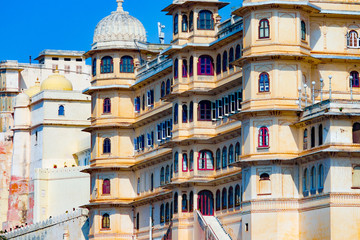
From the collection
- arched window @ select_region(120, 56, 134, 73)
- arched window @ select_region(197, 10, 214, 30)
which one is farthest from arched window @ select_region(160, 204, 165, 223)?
arched window @ select_region(197, 10, 214, 30)

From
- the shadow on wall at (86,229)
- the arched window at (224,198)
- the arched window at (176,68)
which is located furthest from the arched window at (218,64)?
the shadow on wall at (86,229)

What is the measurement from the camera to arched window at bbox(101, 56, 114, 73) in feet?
359

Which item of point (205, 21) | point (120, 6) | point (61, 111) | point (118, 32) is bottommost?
point (205, 21)

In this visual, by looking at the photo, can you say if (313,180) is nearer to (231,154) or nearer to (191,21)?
(231,154)

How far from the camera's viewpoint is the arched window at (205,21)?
9325 cm

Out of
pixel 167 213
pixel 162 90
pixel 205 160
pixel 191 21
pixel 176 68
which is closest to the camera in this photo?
pixel 205 160

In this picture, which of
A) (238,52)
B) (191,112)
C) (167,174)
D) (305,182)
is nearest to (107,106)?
(167,174)

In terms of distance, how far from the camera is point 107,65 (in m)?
110

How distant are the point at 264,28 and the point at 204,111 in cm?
1121

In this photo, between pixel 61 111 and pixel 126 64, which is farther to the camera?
pixel 61 111

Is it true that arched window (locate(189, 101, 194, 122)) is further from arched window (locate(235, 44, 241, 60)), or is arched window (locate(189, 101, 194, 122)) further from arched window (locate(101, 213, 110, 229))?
arched window (locate(101, 213, 110, 229))

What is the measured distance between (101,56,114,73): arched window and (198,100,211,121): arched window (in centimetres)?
1864

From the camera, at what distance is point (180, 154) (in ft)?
306

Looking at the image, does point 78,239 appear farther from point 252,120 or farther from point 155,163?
point 252,120
